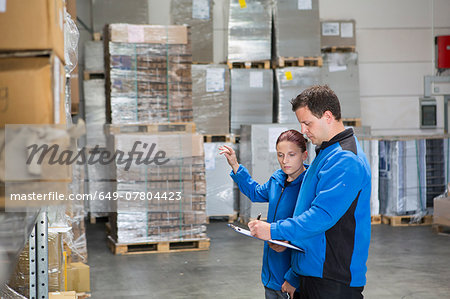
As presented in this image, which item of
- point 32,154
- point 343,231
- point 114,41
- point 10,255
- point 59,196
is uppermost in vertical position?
point 114,41

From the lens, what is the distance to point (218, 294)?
17.5 feet

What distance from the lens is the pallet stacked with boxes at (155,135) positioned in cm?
689

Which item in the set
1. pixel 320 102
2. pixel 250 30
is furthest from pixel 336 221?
pixel 250 30

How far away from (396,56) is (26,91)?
A: 10.3 meters

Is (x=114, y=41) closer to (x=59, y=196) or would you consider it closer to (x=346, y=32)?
(x=346, y=32)

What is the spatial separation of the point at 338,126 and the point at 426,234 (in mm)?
6112

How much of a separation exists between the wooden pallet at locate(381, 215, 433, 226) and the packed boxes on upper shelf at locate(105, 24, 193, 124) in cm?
389

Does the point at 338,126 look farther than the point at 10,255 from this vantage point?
Yes

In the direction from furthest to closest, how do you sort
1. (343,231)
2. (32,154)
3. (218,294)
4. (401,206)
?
(401,206), (218,294), (343,231), (32,154)

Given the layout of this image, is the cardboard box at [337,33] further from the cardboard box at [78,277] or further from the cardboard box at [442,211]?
the cardboard box at [78,277]

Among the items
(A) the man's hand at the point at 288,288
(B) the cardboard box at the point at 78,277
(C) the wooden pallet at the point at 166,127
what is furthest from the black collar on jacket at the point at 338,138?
(C) the wooden pallet at the point at 166,127

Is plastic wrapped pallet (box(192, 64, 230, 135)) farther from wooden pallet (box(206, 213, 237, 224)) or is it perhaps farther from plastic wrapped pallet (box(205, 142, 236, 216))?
wooden pallet (box(206, 213, 237, 224))

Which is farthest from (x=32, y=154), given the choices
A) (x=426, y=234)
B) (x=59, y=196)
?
(x=426, y=234)

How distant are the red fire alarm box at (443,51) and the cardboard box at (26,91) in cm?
1038
